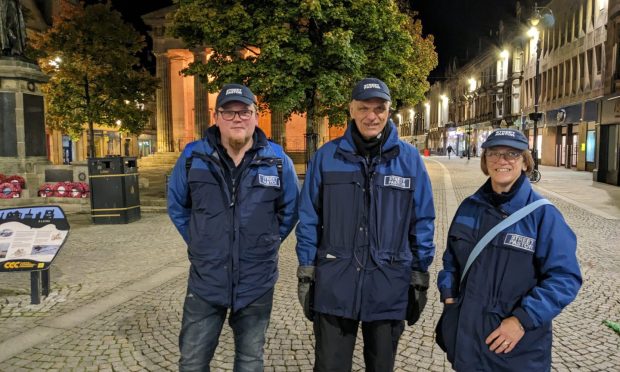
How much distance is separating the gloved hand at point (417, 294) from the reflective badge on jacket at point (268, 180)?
104 cm

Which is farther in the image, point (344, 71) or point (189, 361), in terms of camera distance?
point (344, 71)

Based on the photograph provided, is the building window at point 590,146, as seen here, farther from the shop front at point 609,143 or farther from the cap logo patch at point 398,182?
the cap logo patch at point 398,182

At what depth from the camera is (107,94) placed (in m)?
26.2

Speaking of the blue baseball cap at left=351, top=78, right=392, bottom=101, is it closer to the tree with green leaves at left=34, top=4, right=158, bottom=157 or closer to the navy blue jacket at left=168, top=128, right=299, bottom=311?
the navy blue jacket at left=168, top=128, right=299, bottom=311

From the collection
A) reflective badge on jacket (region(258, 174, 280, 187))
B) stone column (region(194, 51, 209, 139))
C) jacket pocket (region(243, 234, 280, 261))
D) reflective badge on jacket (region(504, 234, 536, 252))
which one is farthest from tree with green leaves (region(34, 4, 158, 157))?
reflective badge on jacket (region(504, 234, 536, 252))

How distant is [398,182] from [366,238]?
0.39m

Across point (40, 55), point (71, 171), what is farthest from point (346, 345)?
point (40, 55)

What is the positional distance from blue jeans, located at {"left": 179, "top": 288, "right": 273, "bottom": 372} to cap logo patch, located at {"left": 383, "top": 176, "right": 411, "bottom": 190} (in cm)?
108

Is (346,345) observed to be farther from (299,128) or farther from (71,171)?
(299,128)

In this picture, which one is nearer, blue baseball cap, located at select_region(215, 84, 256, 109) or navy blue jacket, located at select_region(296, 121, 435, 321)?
navy blue jacket, located at select_region(296, 121, 435, 321)

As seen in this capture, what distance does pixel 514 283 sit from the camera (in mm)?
2369

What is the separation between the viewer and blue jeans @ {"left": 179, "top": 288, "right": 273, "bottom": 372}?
286cm

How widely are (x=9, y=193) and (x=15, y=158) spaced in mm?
1159

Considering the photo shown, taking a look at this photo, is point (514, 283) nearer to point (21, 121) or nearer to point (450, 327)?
point (450, 327)
